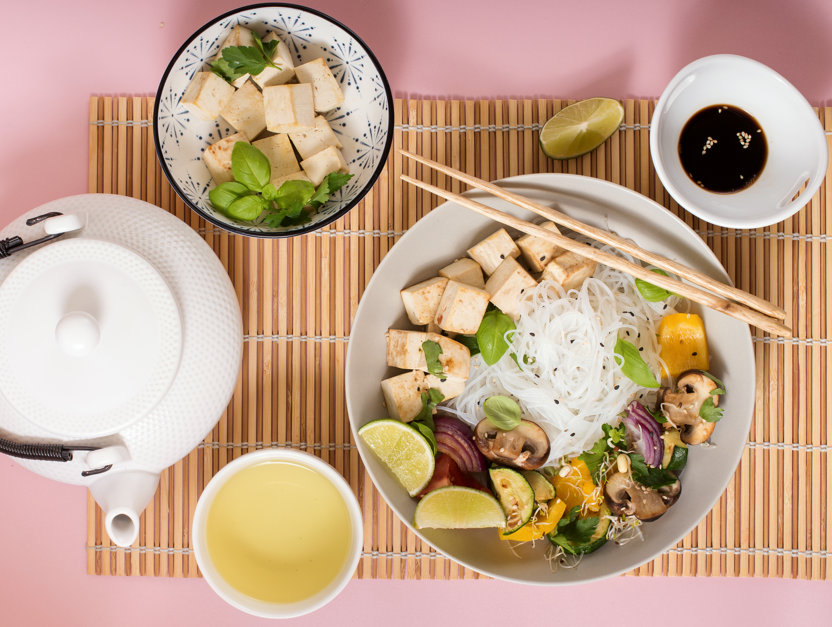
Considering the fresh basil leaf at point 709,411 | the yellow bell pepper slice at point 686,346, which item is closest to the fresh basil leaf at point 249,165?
the yellow bell pepper slice at point 686,346

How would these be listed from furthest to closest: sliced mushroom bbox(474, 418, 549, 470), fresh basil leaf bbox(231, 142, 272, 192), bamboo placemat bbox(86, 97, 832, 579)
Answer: bamboo placemat bbox(86, 97, 832, 579) < sliced mushroom bbox(474, 418, 549, 470) < fresh basil leaf bbox(231, 142, 272, 192)

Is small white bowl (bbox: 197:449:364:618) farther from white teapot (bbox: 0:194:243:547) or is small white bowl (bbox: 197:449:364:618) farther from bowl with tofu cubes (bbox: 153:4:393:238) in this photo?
bowl with tofu cubes (bbox: 153:4:393:238)

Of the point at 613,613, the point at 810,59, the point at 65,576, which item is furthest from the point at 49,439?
the point at 810,59

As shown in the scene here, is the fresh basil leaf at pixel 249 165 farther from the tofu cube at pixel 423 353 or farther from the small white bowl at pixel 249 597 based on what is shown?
the small white bowl at pixel 249 597

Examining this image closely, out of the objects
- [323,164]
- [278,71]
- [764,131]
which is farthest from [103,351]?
[764,131]

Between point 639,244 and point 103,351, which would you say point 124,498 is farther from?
point 639,244

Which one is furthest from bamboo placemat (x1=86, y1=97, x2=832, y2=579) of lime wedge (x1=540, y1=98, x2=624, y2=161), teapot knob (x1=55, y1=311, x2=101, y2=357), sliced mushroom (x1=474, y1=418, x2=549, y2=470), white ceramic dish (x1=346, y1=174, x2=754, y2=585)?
teapot knob (x1=55, y1=311, x2=101, y2=357)
